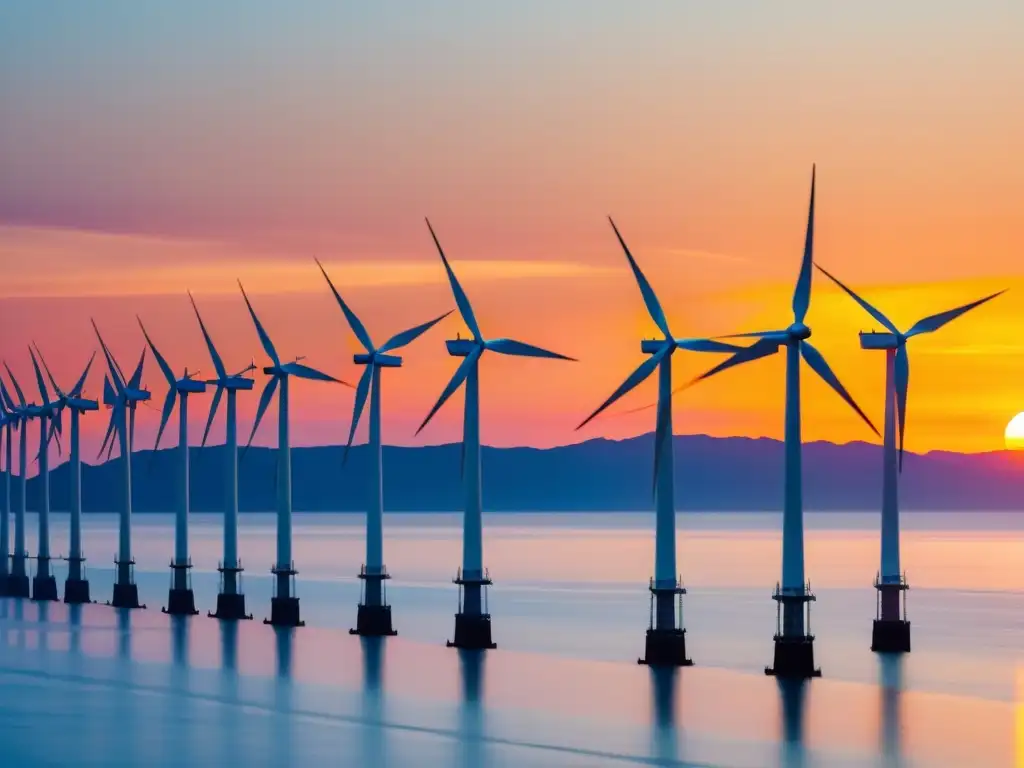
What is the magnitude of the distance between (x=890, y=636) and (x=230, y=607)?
138 feet

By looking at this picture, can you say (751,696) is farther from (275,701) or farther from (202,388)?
(202,388)

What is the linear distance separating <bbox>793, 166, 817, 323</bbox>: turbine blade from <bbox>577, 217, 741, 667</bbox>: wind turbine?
2.99m

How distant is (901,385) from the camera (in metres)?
75.2

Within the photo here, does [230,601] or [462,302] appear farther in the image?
[230,601]

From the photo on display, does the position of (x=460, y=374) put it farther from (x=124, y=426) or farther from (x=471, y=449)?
(x=124, y=426)

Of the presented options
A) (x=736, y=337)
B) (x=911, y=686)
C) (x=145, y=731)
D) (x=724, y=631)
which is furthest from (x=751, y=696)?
(x=724, y=631)

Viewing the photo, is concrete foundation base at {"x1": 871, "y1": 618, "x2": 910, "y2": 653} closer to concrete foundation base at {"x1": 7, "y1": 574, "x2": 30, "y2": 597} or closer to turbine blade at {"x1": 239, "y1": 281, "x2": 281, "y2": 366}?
turbine blade at {"x1": 239, "y1": 281, "x2": 281, "y2": 366}

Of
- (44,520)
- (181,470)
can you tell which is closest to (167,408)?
(181,470)

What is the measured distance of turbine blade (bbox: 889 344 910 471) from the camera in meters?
73.7

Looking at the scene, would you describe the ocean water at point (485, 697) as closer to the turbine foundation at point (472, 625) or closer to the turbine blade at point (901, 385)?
the turbine foundation at point (472, 625)

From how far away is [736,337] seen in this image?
73812 mm

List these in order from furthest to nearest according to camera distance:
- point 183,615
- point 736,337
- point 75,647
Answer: point 183,615
point 75,647
point 736,337

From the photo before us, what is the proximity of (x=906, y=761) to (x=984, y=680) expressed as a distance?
34245mm

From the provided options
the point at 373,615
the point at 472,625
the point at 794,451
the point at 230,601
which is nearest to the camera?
the point at 794,451
